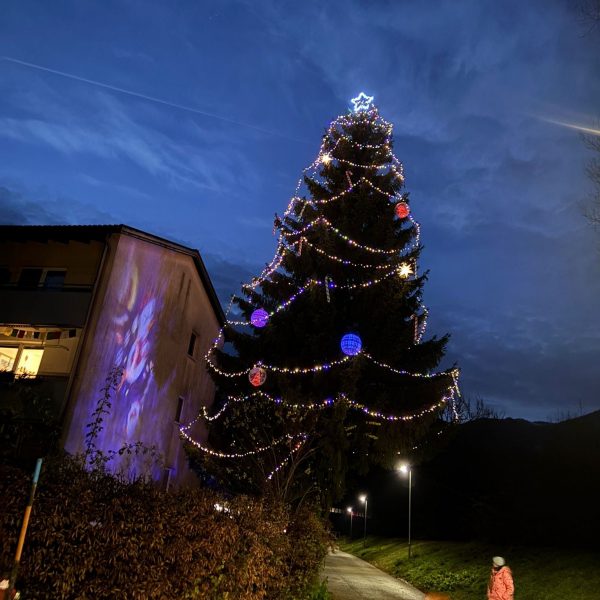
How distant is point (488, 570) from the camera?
1480 cm

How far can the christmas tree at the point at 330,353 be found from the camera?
42.1 ft

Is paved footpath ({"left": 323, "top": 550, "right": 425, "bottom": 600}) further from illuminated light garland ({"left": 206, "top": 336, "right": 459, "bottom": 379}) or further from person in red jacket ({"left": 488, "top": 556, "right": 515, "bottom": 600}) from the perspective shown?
illuminated light garland ({"left": 206, "top": 336, "right": 459, "bottom": 379})

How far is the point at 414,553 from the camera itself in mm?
21328

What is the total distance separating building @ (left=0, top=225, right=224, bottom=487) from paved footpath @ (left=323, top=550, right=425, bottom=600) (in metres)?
6.36

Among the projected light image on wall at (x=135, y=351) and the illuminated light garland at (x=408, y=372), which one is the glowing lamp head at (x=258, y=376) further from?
the projected light image on wall at (x=135, y=351)

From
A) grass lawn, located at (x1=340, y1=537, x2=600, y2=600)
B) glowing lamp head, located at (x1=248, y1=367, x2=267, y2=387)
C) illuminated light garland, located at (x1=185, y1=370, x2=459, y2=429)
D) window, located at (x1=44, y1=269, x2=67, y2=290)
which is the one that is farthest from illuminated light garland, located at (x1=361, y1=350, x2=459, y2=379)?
window, located at (x1=44, y1=269, x2=67, y2=290)

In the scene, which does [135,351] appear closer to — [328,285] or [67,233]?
[67,233]

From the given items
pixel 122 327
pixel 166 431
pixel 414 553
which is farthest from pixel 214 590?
pixel 414 553

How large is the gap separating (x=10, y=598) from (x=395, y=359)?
39.5ft

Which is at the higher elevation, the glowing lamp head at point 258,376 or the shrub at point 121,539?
the glowing lamp head at point 258,376

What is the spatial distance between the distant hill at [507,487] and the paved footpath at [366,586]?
14.3 feet

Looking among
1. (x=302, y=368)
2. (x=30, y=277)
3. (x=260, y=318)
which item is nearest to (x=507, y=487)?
(x=302, y=368)

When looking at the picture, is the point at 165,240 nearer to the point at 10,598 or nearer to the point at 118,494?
the point at 118,494

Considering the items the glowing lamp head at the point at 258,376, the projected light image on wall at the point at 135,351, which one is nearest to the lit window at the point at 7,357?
the projected light image on wall at the point at 135,351
